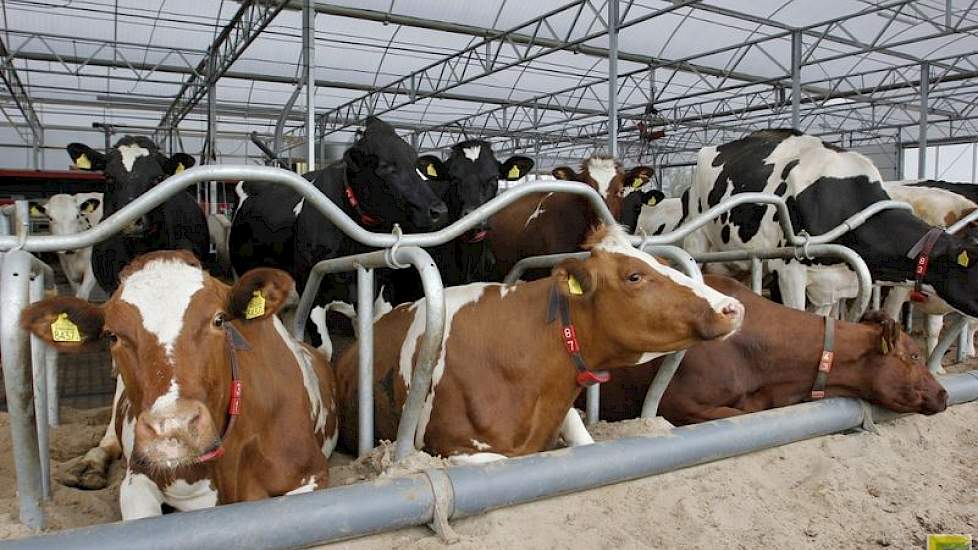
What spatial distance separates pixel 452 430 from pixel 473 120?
23.8 meters

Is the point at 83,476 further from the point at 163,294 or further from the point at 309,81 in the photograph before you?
the point at 309,81

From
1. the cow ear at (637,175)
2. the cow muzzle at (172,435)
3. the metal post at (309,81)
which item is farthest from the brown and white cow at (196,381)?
the metal post at (309,81)

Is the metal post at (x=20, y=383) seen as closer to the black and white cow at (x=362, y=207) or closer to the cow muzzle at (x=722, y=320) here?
the cow muzzle at (x=722, y=320)

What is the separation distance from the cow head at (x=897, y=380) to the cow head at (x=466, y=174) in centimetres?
298

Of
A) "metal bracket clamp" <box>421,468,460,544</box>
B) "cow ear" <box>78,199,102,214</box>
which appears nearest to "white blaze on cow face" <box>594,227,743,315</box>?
"metal bracket clamp" <box>421,468,460,544</box>

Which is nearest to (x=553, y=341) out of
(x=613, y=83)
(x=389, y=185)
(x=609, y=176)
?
(x=389, y=185)

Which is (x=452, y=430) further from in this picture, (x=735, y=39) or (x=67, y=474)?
(x=735, y=39)

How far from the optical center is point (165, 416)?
1889mm

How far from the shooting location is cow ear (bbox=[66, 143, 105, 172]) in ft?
18.0

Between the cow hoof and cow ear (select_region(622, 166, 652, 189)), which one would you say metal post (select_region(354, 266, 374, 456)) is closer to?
the cow hoof

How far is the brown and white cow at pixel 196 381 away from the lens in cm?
195

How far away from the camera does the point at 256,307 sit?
2301mm

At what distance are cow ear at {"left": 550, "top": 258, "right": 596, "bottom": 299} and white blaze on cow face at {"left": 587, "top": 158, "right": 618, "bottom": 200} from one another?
3397 millimetres

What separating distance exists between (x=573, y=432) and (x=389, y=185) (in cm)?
230
